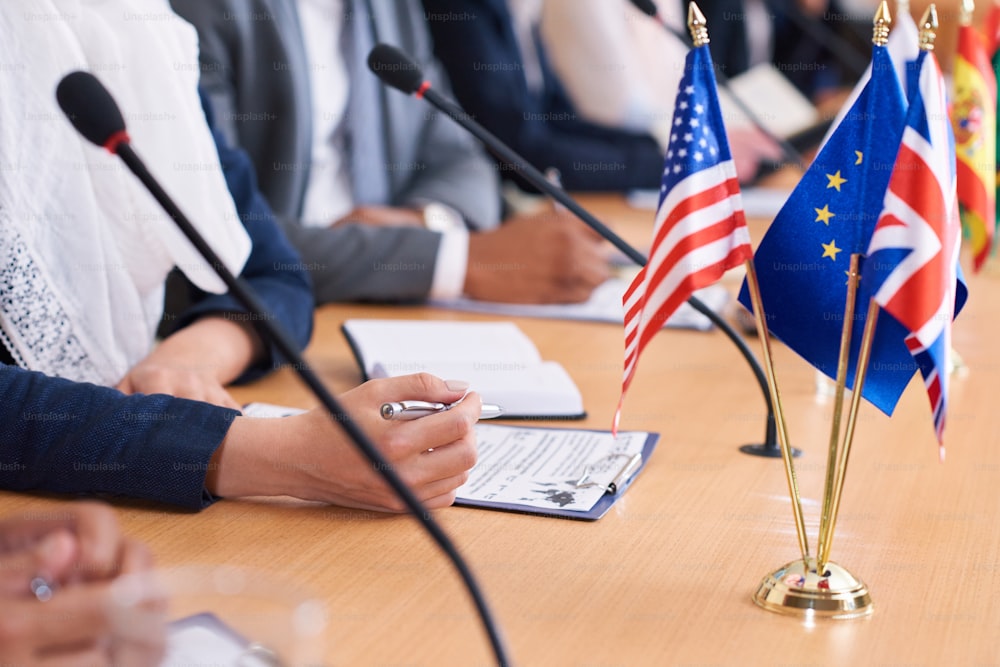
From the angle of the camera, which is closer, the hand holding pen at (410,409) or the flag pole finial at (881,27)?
the flag pole finial at (881,27)

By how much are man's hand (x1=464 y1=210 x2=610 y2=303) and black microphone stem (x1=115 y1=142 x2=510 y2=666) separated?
909 mm

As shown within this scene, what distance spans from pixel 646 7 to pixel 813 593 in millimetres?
759

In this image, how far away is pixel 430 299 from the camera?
1.50 metres

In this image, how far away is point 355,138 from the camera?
1896 millimetres

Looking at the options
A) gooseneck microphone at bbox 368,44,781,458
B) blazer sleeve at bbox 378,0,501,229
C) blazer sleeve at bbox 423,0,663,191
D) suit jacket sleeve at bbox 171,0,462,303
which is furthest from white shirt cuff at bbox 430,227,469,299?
blazer sleeve at bbox 423,0,663,191

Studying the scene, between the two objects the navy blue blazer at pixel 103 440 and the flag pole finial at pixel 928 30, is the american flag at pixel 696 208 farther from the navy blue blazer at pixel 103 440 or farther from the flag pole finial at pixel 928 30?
the navy blue blazer at pixel 103 440

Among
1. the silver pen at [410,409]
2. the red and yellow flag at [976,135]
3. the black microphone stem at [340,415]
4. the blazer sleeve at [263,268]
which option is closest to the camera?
the black microphone stem at [340,415]

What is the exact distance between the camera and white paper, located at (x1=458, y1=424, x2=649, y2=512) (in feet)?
2.51

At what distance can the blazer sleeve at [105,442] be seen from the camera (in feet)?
2.36

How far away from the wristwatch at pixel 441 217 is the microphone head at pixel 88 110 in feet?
3.77

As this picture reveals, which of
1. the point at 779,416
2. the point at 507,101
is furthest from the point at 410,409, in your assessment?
the point at 507,101

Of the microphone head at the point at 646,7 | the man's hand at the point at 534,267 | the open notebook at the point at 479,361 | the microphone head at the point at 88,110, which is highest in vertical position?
the microphone head at the point at 88,110

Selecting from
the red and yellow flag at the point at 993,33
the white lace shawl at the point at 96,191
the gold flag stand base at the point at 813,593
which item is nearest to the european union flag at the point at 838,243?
the gold flag stand base at the point at 813,593

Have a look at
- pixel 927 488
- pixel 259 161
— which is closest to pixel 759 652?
pixel 927 488
